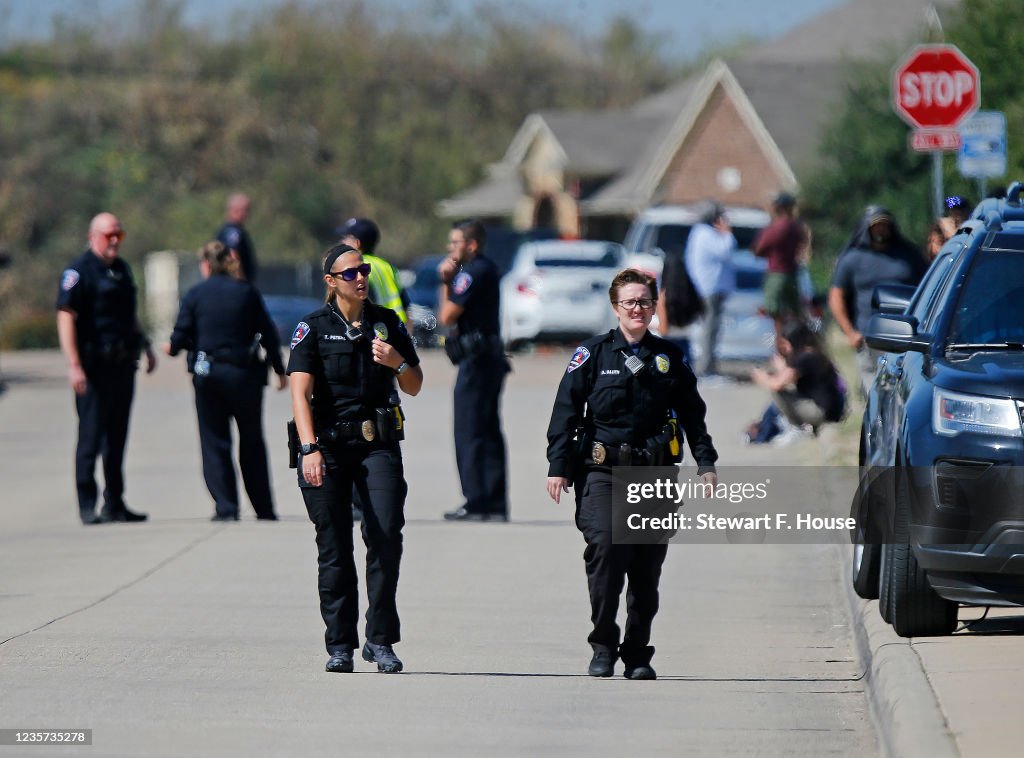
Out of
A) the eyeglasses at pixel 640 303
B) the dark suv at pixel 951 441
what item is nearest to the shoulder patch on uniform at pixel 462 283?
the dark suv at pixel 951 441

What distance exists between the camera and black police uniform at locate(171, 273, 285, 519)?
529 inches

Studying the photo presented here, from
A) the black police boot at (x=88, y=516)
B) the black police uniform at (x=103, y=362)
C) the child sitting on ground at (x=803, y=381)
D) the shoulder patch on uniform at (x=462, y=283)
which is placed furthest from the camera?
the child sitting on ground at (x=803, y=381)

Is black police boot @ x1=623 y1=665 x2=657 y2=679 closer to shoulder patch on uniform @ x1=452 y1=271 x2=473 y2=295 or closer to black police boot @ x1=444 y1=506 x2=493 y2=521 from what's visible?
shoulder patch on uniform @ x1=452 y1=271 x2=473 y2=295

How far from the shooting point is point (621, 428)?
27.6ft

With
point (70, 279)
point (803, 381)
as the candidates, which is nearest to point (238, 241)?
point (70, 279)

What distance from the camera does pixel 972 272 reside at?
906 centimetres

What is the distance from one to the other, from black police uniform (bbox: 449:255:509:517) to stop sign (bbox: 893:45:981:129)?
461cm

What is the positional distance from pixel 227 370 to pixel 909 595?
603 centimetres

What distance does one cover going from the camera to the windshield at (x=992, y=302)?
29.1 ft

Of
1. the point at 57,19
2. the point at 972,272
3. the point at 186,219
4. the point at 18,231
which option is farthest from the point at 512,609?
the point at 57,19

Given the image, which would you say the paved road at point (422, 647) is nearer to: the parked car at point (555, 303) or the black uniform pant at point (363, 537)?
the black uniform pant at point (363, 537)

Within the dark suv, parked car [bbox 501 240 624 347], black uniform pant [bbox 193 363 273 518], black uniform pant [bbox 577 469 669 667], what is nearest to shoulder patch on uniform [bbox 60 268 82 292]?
black uniform pant [bbox 193 363 273 518]

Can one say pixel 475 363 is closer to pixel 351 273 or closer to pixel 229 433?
pixel 229 433

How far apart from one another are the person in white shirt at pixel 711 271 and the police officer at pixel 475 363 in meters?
8.96
